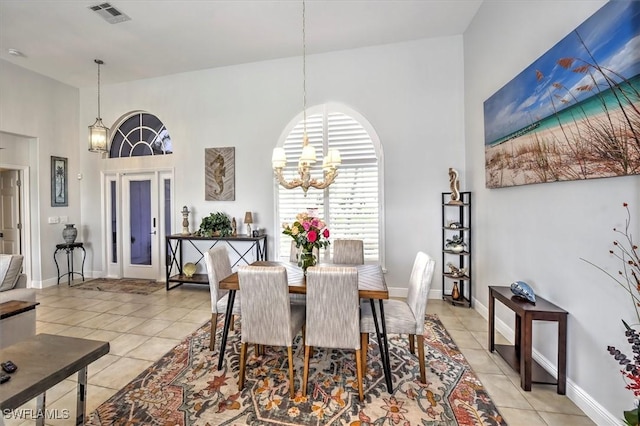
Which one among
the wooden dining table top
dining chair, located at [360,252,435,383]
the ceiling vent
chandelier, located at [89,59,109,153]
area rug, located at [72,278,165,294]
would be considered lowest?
area rug, located at [72,278,165,294]

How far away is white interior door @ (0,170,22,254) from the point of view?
16.0 ft

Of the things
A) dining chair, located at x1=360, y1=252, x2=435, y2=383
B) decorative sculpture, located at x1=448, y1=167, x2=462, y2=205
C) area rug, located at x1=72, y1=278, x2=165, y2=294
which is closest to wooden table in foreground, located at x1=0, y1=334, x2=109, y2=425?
dining chair, located at x1=360, y1=252, x2=435, y2=383

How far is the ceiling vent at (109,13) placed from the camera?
10.7ft

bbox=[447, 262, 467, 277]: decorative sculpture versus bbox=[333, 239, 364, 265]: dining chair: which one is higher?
bbox=[333, 239, 364, 265]: dining chair

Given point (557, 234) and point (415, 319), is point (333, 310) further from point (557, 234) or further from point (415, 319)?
point (557, 234)

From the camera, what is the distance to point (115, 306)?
13.1 ft

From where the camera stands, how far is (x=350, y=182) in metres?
4.39

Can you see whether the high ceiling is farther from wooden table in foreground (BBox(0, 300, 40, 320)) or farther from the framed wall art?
wooden table in foreground (BBox(0, 300, 40, 320))

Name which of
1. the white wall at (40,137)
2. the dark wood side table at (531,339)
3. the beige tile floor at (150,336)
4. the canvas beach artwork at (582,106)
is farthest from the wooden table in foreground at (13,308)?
the canvas beach artwork at (582,106)

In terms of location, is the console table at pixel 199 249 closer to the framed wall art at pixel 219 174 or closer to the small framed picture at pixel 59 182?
the framed wall art at pixel 219 174

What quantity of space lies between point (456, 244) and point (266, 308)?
9.58ft

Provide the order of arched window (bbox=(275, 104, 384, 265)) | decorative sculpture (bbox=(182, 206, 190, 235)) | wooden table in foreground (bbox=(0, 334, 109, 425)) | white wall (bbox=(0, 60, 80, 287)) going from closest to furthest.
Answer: wooden table in foreground (bbox=(0, 334, 109, 425)), arched window (bbox=(275, 104, 384, 265)), white wall (bbox=(0, 60, 80, 287)), decorative sculpture (bbox=(182, 206, 190, 235))

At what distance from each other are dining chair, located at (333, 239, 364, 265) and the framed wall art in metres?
2.34

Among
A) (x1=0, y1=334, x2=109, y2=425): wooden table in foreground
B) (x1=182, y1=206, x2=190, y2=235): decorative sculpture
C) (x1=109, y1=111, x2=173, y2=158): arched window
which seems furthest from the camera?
(x1=109, y1=111, x2=173, y2=158): arched window
